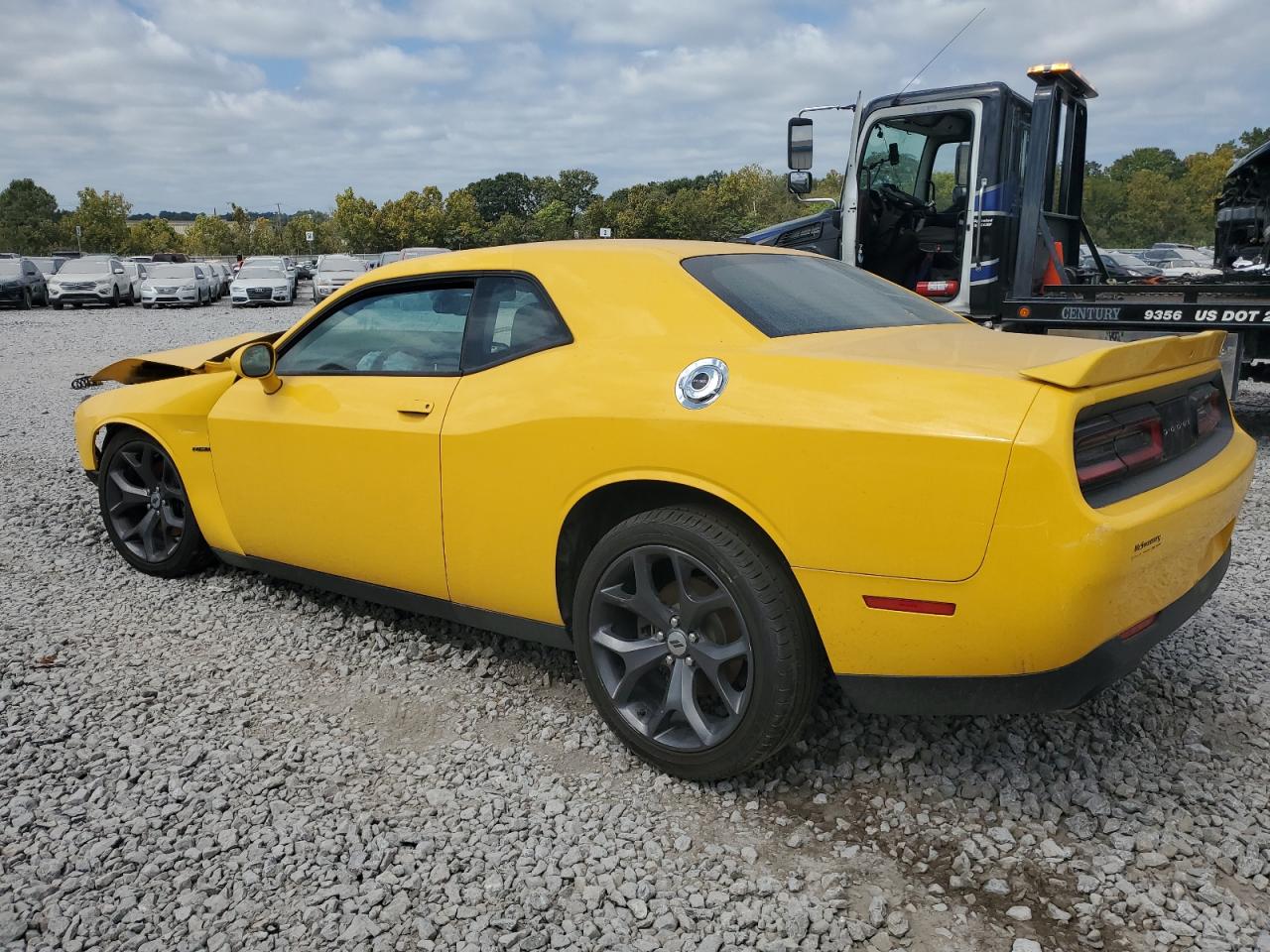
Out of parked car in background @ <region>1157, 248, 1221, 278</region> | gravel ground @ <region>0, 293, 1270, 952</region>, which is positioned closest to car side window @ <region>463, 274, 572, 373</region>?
gravel ground @ <region>0, 293, 1270, 952</region>

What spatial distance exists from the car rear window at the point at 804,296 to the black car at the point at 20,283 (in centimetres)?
3036

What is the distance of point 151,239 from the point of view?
86875 millimetres

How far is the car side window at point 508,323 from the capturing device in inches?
128

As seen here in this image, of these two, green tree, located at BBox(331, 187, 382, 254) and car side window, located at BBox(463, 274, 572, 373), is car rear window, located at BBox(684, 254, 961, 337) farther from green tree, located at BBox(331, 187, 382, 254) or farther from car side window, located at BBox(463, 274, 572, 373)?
green tree, located at BBox(331, 187, 382, 254)

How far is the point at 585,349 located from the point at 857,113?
670 cm

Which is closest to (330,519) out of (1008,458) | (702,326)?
(702,326)

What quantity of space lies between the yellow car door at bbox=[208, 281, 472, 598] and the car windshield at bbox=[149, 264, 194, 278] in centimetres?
2895

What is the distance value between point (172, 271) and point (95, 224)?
55.4m

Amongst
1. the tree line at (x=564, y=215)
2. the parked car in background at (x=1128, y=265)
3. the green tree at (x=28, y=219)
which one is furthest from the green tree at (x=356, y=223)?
the parked car in background at (x=1128, y=265)

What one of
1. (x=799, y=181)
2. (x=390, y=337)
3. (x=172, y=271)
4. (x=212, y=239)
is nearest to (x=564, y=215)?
(x=212, y=239)

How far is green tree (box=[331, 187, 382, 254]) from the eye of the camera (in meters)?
70.3

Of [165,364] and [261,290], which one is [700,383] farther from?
[261,290]

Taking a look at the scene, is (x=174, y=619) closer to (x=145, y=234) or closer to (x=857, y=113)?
(x=857, y=113)

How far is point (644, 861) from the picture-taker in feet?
8.45
